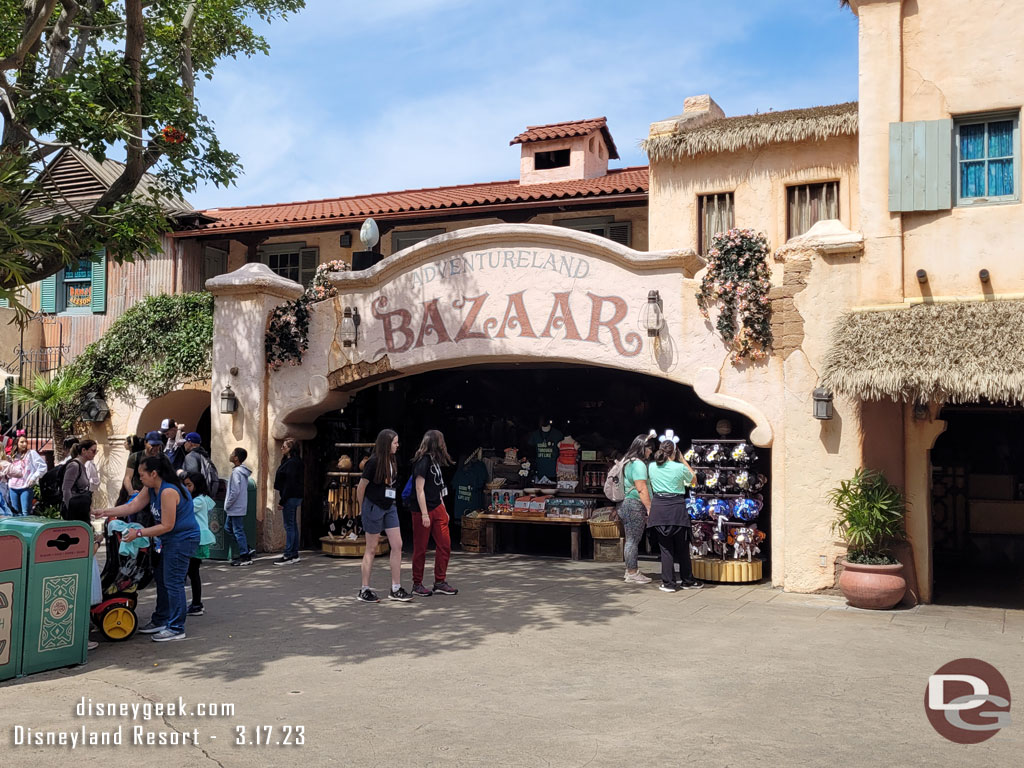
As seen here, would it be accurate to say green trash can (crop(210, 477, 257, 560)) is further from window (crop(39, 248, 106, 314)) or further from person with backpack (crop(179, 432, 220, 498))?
window (crop(39, 248, 106, 314))

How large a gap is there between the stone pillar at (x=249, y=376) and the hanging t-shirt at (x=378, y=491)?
5.03 m

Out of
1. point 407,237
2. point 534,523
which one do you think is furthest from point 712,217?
point 407,237

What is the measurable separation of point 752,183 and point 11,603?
11959 millimetres

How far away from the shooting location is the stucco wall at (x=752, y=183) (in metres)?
13.8

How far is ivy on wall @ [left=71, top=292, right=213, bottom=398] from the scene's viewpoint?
1538 centimetres

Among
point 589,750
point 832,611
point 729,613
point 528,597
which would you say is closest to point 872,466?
point 832,611

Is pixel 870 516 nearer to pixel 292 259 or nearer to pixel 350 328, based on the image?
pixel 350 328

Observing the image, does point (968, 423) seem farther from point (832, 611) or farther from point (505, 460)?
point (505, 460)

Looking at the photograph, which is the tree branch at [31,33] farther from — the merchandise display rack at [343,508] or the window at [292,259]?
the window at [292,259]

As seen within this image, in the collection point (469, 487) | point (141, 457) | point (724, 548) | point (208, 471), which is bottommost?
point (724, 548)

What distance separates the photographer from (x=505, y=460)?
16.2m

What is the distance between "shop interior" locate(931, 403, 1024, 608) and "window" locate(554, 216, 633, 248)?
6.16 meters

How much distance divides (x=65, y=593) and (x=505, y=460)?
9.70 meters

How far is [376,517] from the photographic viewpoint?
9664 millimetres
